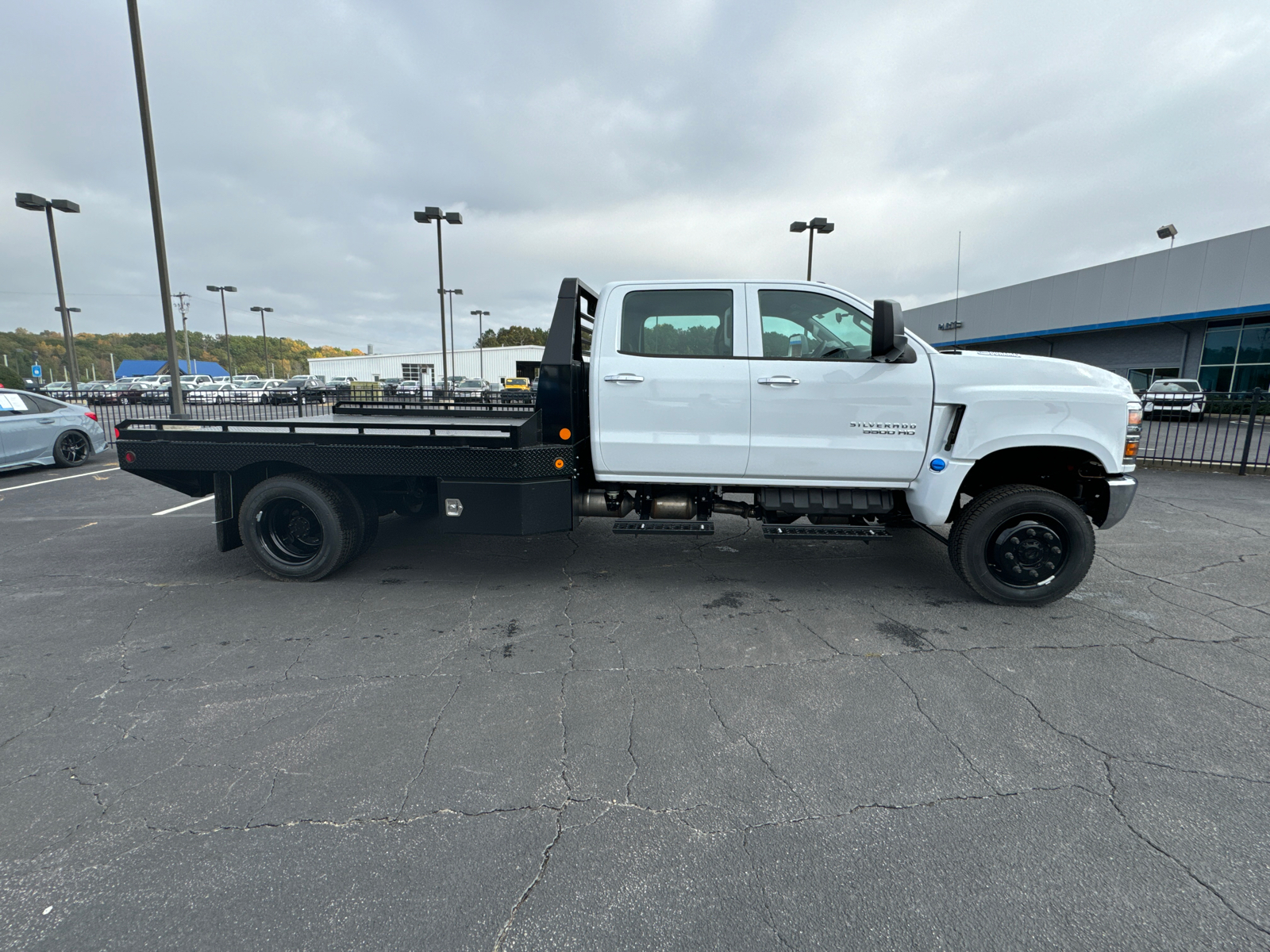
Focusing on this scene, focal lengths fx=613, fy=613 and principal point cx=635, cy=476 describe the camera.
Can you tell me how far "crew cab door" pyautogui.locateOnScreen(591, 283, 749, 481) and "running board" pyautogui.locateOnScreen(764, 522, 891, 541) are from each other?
51 centimetres

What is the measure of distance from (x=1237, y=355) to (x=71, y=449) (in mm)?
34713

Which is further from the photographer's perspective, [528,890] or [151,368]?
[151,368]

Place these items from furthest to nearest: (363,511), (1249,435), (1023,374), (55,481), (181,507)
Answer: (1249,435)
(55,481)
(181,507)
(363,511)
(1023,374)

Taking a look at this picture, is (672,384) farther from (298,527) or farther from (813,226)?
(813,226)

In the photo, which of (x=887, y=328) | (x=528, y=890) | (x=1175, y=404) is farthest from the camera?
(x=1175, y=404)

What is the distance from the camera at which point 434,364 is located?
2761 inches

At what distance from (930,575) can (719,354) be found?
2.56 meters

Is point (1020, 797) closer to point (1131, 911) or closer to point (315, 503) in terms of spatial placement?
point (1131, 911)

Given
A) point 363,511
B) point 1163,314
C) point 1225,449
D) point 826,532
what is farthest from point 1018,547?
point 1163,314

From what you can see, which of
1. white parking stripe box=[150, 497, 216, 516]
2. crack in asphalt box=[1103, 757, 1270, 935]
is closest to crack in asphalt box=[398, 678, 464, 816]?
crack in asphalt box=[1103, 757, 1270, 935]

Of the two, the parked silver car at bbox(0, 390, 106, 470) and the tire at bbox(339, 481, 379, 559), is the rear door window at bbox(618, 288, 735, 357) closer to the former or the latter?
the tire at bbox(339, 481, 379, 559)

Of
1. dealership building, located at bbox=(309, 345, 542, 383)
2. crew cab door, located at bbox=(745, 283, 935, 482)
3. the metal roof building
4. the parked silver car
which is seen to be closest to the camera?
crew cab door, located at bbox=(745, 283, 935, 482)

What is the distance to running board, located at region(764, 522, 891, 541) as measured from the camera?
4.43m

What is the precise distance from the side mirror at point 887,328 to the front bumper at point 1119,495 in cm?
179
